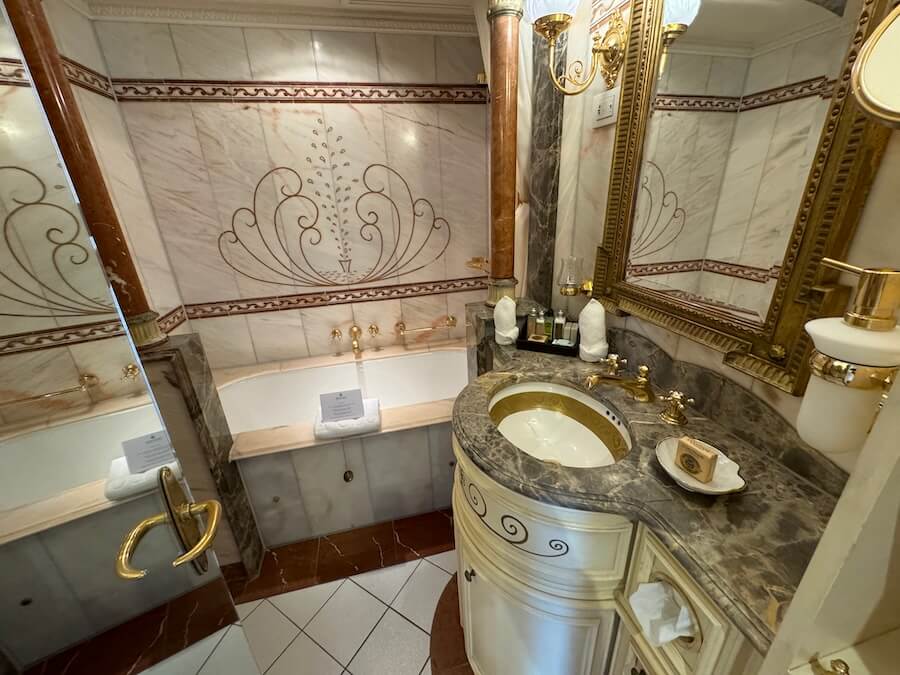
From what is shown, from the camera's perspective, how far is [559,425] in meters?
1.03

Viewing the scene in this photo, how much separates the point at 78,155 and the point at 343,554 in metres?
1.78

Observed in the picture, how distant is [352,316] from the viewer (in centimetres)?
236

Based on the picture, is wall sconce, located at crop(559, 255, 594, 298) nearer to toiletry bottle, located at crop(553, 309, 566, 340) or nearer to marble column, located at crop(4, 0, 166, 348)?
toiletry bottle, located at crop(553, 309, 566, 340)

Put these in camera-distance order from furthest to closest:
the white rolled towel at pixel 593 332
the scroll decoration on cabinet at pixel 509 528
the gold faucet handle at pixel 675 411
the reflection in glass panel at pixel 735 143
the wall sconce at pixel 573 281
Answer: the wall sconce at pixel 573 281
the white rolled towel at pixel 593 332
the gold faucet handle at pixel 675 411
the scroll decoration on cabinet at pixel 509 528
the reflection in glass panel at pixel 735 143

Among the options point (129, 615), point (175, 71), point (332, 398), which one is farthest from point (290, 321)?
point (129, 615)

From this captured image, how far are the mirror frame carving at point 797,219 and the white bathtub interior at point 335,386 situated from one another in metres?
1.60

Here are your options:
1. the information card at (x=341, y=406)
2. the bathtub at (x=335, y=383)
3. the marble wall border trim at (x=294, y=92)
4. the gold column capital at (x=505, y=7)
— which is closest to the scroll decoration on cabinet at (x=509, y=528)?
the information card at (x=341, y=406)

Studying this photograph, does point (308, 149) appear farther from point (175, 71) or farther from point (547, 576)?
point (547, 576)

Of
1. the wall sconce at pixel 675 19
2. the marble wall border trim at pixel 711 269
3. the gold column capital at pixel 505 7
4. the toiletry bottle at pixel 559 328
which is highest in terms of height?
the gold column capital at pixel 505 7

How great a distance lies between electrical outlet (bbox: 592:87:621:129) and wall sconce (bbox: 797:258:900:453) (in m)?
0.82

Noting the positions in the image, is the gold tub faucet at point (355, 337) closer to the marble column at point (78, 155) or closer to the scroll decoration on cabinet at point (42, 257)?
the marble column at point (78, 155)

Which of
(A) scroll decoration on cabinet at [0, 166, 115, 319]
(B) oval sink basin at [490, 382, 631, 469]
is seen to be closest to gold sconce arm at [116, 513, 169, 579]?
(A) scroll decoration on cabinet at [0, 166, 115, 319]

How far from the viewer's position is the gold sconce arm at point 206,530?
1.98ft

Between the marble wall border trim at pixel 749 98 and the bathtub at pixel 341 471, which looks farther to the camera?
the bathtub at pixel 341 471
